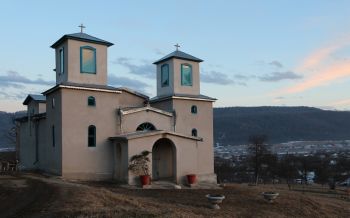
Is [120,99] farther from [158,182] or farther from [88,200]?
[88,200]

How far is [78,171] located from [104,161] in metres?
1.76

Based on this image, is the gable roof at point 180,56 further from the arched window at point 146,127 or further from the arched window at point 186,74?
the arched window at point 146,127

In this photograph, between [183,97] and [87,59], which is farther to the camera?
[183,97]

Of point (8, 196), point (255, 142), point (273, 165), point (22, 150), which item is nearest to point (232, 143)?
point (273, 165)

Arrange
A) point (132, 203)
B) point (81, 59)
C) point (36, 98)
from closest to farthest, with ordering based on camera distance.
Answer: point (132, 203)
point (81, 59)
point (36, 98)

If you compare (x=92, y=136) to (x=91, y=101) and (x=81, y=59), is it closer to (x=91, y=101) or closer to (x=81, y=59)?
(x=91, y=101)

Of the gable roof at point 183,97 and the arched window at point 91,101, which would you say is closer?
the arched window at point 91,101

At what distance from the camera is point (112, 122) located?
26.6 metres

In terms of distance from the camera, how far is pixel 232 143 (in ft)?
611

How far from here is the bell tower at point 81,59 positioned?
25.8 metres

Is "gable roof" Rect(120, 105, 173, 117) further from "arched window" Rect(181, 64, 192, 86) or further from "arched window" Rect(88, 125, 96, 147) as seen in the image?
"arched window" Rect(181, 64, 192, 86)

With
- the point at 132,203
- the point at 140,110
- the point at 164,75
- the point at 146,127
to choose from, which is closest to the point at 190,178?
the point at 146,127

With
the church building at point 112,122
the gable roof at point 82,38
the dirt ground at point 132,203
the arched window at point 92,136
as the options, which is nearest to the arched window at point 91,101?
the church building at point 112,122

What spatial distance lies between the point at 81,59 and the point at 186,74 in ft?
25.9
